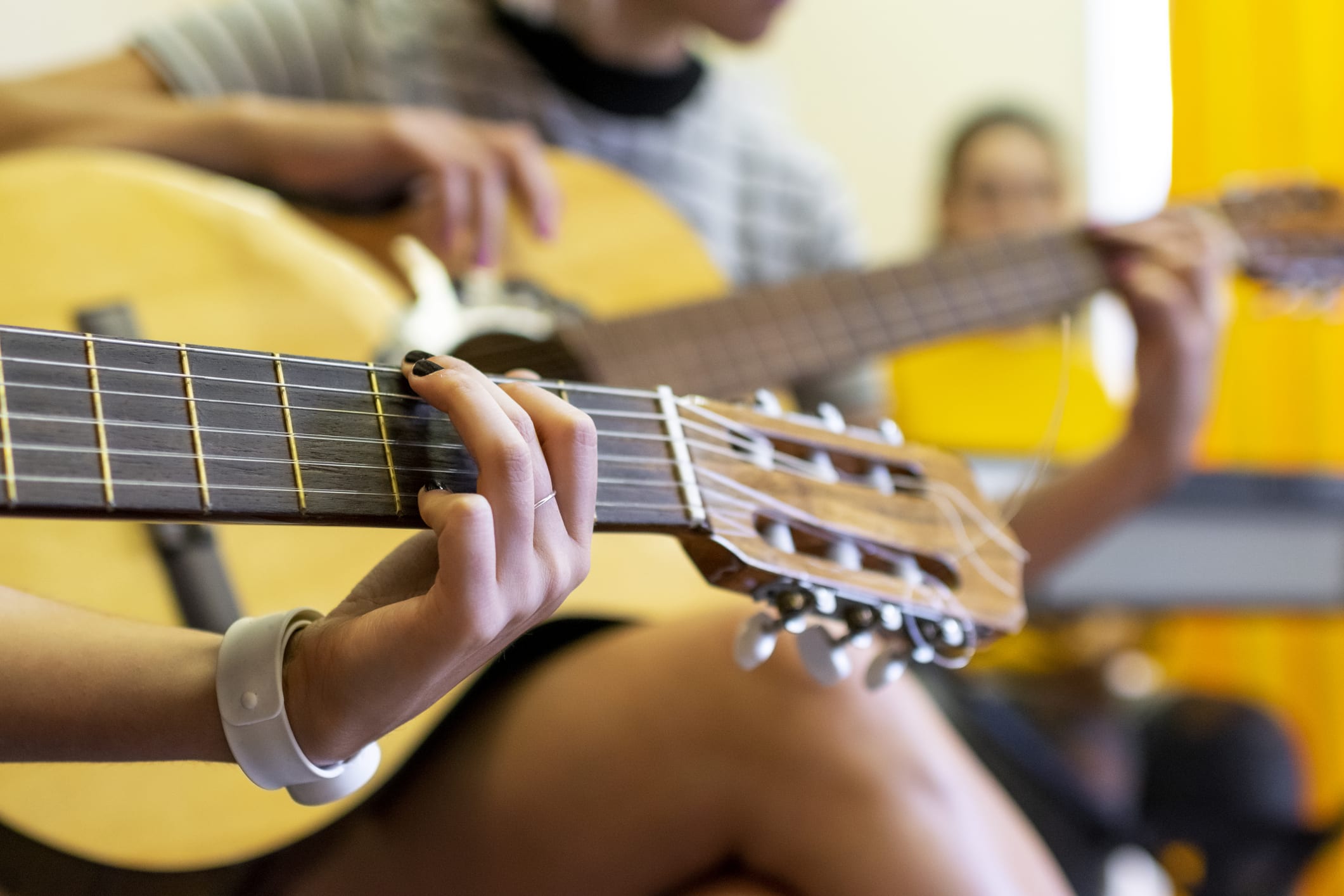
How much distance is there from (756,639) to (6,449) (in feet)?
0.92

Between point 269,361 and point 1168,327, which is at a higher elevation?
point 269,361

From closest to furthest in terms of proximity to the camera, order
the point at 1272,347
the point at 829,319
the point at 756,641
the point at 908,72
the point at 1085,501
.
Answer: the point at 756,641, the point at 829,319, the point at 1085,501, the point at 1272,347, the point at 908,72

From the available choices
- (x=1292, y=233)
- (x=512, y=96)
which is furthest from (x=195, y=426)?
(x=1292, y=233)

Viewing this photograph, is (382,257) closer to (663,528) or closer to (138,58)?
(138,58)

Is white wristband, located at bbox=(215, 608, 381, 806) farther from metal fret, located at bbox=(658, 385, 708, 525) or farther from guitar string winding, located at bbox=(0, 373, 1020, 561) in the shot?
metal fret, located at bbox=(658, 385, 708, 525)

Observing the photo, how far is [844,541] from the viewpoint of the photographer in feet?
1.76

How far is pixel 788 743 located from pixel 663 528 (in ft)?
0.47

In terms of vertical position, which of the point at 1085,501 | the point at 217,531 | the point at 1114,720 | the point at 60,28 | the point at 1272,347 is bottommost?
the point at 1114,720

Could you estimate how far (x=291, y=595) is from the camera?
23.7 inches

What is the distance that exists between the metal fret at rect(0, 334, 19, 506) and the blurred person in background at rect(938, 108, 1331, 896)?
0.81 meters

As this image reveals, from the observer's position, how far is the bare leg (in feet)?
1.78

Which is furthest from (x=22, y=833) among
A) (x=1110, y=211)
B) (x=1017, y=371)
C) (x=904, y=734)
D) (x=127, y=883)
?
(x=1110, y=211)

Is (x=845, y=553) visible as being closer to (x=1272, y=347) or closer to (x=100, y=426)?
(x=100, y=426)

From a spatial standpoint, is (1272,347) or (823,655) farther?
(1272,347)
